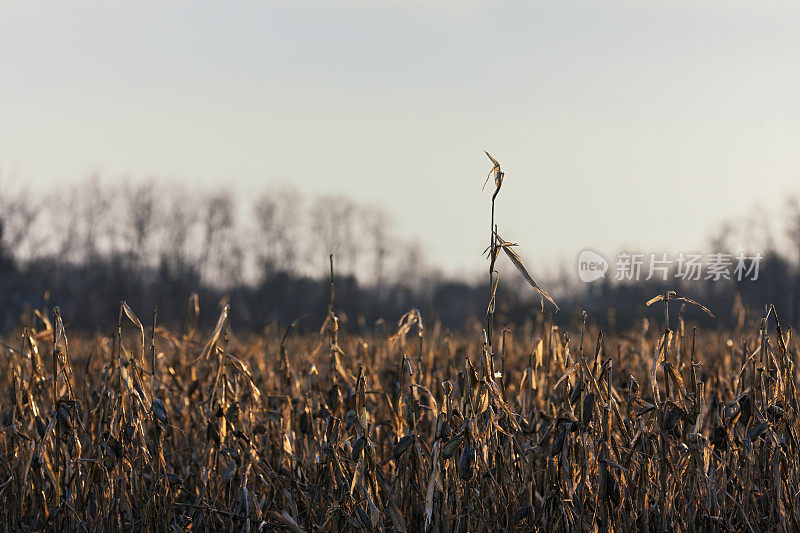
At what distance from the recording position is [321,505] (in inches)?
104

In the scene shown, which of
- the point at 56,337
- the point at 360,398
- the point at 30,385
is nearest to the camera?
the point at 360,398

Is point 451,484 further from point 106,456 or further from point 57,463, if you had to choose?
point 57,463

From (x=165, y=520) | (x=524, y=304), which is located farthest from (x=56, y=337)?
(x=524, y=304)

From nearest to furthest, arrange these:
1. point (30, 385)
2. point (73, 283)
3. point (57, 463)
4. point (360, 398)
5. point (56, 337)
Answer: point (360, 398) < point (56, 337) < point (57, 463) < point (30, 385) < point (73, 283)

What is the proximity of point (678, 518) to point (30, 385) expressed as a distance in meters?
2.57

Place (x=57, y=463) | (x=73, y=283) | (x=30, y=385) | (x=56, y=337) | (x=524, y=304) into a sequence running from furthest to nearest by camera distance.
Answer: (x=73, y=283)
(x=524, y=304)
(x=30, y=385)
(x=57, y=463)
(x=56, y=337)

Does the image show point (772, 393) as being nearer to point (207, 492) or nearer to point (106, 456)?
point (207, 492)

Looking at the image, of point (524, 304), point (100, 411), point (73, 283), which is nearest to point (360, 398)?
point (100, 411)

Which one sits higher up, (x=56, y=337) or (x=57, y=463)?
(x=56, y=337)

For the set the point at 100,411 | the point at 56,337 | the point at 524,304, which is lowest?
the point at 524,304

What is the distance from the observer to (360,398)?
2295mm

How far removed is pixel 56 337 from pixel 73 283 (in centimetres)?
3214

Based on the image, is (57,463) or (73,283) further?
(73,283)

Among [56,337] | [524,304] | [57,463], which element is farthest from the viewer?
[524,304]
